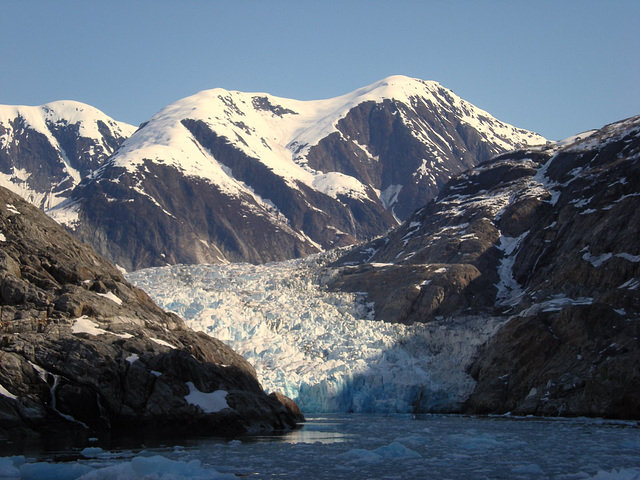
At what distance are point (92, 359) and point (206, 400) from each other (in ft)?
31.9

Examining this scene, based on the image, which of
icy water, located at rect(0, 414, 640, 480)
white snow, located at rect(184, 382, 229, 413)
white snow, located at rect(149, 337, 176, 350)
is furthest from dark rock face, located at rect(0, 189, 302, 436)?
icy water, located at rect(0, 414, 640, 480)

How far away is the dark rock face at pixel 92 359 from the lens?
58688 millimetres

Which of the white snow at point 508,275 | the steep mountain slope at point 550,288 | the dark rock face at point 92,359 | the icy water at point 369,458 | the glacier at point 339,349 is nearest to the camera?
the icy water at point 369,458

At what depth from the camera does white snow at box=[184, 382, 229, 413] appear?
64.9 m

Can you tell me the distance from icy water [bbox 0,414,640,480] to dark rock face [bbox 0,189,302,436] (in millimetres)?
5481

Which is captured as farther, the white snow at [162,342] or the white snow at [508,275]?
the white snow at [508,275]

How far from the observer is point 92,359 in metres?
A: 61.6

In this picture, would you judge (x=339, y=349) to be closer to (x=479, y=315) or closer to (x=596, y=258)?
(x=479, y=315)

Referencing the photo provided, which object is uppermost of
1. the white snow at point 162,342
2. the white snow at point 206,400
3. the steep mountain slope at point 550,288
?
the steep mountain slope at point 550,288

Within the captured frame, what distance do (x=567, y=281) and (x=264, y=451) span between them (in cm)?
8679

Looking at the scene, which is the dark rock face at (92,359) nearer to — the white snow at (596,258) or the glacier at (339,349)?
the glacier at (339,349)

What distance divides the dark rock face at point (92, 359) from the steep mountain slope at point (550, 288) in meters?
36.6

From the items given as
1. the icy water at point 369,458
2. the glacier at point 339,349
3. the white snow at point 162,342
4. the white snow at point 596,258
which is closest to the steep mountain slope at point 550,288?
the white snow at point 596,258

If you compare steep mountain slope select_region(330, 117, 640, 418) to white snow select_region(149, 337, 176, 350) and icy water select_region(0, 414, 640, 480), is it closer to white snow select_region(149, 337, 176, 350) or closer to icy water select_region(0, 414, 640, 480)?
icy water select_region(0, 414, 640, 480)
